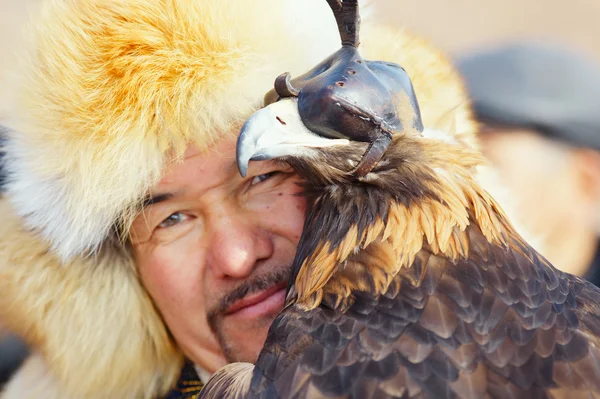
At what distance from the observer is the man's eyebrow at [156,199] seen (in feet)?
6.31

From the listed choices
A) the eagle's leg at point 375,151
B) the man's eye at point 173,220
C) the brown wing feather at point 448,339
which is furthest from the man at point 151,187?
the brown wing feather at point 448,339

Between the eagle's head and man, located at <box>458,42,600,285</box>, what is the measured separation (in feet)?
6.62

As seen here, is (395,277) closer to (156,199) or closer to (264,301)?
(264,301)

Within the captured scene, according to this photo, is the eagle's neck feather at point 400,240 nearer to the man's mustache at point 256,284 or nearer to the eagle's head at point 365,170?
the eagle's head at point 365,170

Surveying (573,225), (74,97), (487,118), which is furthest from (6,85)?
(573,225)

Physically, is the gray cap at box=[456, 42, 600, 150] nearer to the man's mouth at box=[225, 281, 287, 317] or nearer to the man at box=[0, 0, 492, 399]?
the man at box=[0, 0, 492, 399]

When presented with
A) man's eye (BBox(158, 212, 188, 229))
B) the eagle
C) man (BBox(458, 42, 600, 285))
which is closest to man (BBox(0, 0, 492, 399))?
man's eye (BBox(158, 212, 188, 229))

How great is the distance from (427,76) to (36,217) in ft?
3.76

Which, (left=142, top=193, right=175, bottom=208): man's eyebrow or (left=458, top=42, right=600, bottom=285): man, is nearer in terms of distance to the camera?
(left=142, top=193, right=175, bottom=208): man's eyebrow

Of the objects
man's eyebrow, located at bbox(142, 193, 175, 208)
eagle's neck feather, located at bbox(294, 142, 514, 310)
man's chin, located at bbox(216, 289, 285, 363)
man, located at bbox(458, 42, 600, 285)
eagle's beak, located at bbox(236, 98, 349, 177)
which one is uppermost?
eagle's beak, located at bbox(236, 98, 349, 177)

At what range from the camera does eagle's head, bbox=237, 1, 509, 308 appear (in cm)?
142

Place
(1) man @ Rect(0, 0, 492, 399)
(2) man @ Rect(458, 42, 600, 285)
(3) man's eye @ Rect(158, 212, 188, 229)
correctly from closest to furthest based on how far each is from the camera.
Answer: (1) man @ Rect(0, 0, 492, 399) → (3) man's eye @ Rect(158, 212, 188, 229) → (2) man @ Rect(458, 42, 600, 285)

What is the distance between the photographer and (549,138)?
3.61 m

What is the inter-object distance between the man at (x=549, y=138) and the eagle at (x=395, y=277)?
1.99 metres
